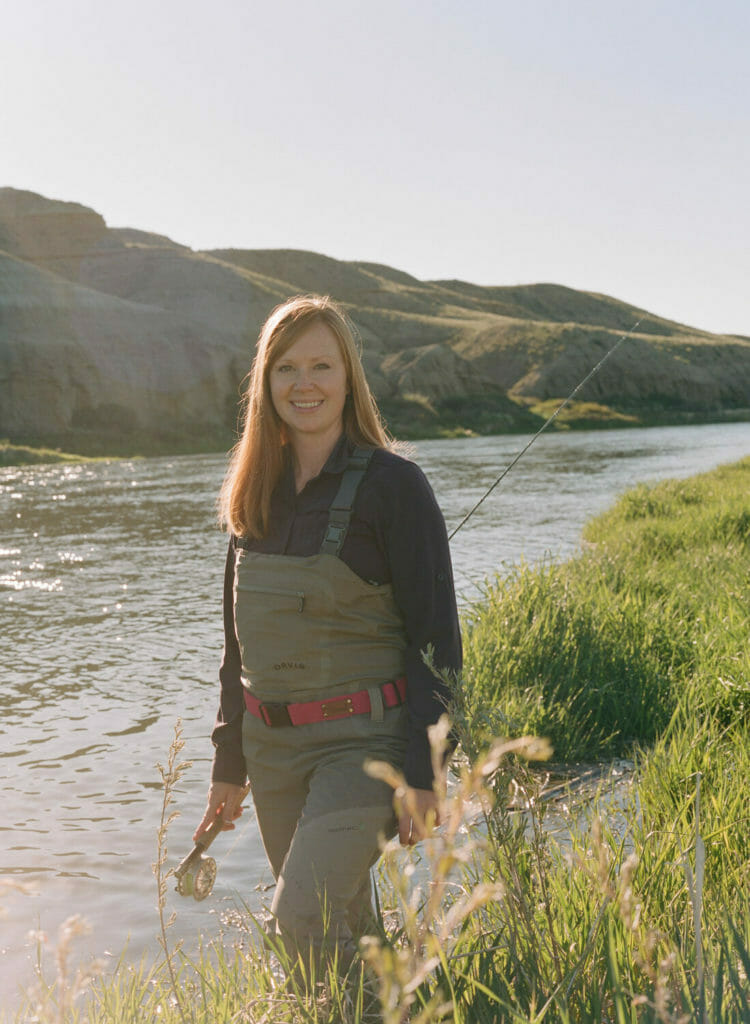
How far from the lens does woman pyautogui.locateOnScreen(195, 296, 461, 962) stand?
277 cm

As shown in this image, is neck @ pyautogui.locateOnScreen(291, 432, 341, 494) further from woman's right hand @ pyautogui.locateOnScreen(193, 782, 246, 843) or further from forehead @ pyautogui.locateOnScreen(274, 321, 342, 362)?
woman's right hand @ pyautogui.locateOnScreen(193, 782, 246, 843)

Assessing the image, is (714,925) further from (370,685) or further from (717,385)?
(717,385)

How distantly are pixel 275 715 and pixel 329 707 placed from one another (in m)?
0.19

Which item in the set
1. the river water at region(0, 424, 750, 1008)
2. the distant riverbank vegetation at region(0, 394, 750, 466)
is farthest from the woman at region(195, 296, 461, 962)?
the distant riverbank vegetation at region(0, 394, 750, 466)

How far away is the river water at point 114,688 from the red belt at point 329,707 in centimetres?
82

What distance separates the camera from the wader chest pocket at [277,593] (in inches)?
118

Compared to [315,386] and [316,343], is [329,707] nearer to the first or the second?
[315,386]

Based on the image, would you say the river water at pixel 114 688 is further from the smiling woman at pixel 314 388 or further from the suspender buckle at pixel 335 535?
the smiling woman at pixel 314 388

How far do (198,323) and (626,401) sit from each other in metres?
44.8

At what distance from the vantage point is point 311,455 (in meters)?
3.32

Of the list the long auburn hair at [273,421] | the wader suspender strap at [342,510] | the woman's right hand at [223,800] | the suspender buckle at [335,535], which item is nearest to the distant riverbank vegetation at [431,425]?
the long auburn hair at [273,421]

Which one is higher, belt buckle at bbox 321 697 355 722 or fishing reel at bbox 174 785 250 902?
belt buckle at bbox 321 697 355 722

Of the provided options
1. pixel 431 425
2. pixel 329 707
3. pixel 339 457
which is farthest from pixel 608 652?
pixel 431 425

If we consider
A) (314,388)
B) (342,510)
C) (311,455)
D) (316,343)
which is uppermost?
(316,343)
